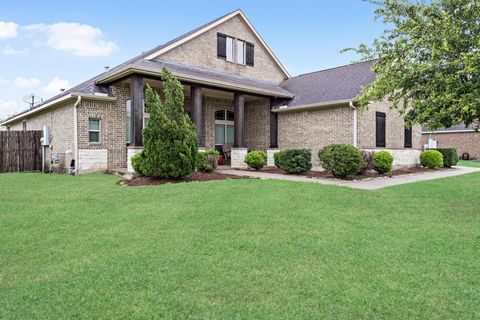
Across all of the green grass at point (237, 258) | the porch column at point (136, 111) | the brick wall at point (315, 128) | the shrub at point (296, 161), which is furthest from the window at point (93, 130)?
the brick wall at point (315, 128)

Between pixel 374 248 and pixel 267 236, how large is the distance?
4.43 feet

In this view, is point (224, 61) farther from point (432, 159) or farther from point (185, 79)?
point (432, 159)

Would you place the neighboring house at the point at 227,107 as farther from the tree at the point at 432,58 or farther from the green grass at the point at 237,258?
the tree at the point at 432,58

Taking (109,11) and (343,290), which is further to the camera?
(109,11)

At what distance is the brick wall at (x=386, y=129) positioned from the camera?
14000 mm

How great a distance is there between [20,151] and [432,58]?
51.3ft

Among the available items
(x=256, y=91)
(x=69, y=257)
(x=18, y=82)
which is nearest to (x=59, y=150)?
(x=256, y=91)

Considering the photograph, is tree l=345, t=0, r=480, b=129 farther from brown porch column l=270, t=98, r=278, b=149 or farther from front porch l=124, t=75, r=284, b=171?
brown porch column l=270, t=98, r=278, b=149

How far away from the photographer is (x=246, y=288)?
3037 millimetres

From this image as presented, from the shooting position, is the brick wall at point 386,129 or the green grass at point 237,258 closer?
the green grass at point 237,258

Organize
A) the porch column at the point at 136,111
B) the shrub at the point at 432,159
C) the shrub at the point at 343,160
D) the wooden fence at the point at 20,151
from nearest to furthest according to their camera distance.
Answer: the shrub at the point at 343,160
the porch column at the point at 136,111
the wooden fence at the point at 20,151
the shrub at the point at 432,159

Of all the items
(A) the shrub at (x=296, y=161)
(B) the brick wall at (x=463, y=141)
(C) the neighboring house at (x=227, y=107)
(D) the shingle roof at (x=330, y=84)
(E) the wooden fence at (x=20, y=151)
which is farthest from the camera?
(B) the brick wall at (x=463, y=141)

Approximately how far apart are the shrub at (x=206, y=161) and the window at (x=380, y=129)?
7.39m

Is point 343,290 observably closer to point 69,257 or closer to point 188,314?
point 188,314
